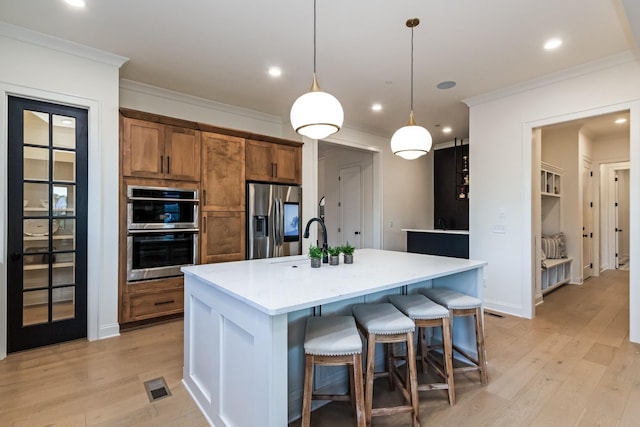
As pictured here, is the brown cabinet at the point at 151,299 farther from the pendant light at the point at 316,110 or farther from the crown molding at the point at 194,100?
the pendant light at the point at 316,110

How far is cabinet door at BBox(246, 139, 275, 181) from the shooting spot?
13.5 ft

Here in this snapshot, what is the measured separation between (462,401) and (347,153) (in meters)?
5.32

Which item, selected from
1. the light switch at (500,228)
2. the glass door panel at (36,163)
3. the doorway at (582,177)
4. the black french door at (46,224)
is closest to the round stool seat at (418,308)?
the light switch at (500,228)

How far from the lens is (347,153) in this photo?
6.70 m

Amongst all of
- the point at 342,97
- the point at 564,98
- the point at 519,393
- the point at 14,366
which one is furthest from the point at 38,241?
the point at 564,98

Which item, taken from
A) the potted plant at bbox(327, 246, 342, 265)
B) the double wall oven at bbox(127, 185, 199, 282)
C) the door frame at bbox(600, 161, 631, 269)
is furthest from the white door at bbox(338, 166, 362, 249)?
the door frame at bbox(600, 161, 631, 269)

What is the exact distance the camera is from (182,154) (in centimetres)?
358

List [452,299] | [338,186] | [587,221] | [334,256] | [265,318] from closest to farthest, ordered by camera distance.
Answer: [265,318], [452,299], [334,256], [587,221], [338,186]

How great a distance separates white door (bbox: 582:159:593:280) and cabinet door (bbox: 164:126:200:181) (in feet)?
22.0

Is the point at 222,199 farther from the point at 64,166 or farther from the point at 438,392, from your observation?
the point at 438,392

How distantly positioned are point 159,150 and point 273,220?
1621 mm

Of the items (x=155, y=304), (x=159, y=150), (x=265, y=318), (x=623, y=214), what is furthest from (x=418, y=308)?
(x=623, y=214)

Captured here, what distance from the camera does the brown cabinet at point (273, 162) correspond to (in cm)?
415

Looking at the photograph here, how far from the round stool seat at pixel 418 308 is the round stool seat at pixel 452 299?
0.15 metres
